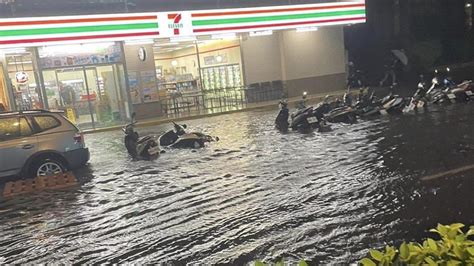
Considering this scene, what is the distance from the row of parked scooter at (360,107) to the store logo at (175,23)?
21.5ft

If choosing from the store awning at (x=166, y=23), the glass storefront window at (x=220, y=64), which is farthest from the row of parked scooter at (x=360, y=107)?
the glass storefront window at (x=220, y=64)

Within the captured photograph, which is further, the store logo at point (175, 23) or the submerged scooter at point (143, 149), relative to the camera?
the store logo at point (175, 23)

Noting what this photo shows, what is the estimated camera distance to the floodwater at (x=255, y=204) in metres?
5.45

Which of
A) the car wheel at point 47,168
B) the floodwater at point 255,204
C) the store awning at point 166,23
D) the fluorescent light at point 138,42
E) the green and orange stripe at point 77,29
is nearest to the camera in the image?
the floodwater at point 255,204

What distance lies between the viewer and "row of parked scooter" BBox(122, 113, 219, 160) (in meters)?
12.1

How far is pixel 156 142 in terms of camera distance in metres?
13.0

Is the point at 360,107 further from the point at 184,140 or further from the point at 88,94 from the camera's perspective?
the point at 88,94

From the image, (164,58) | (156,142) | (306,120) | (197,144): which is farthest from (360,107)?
(164,58)

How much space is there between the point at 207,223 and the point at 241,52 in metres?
18.0

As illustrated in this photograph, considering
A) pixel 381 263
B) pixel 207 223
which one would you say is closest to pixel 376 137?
pixel 207 223

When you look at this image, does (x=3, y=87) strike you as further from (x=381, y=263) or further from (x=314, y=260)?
(x=381, y=263)

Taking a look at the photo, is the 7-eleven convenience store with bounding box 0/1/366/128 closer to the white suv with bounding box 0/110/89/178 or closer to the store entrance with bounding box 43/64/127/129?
the store entrance with bounding box 43/64/127/129

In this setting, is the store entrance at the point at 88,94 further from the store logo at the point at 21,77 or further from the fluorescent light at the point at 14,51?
the fluorescent light at the point at 14,51

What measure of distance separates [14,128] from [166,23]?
10382mm
